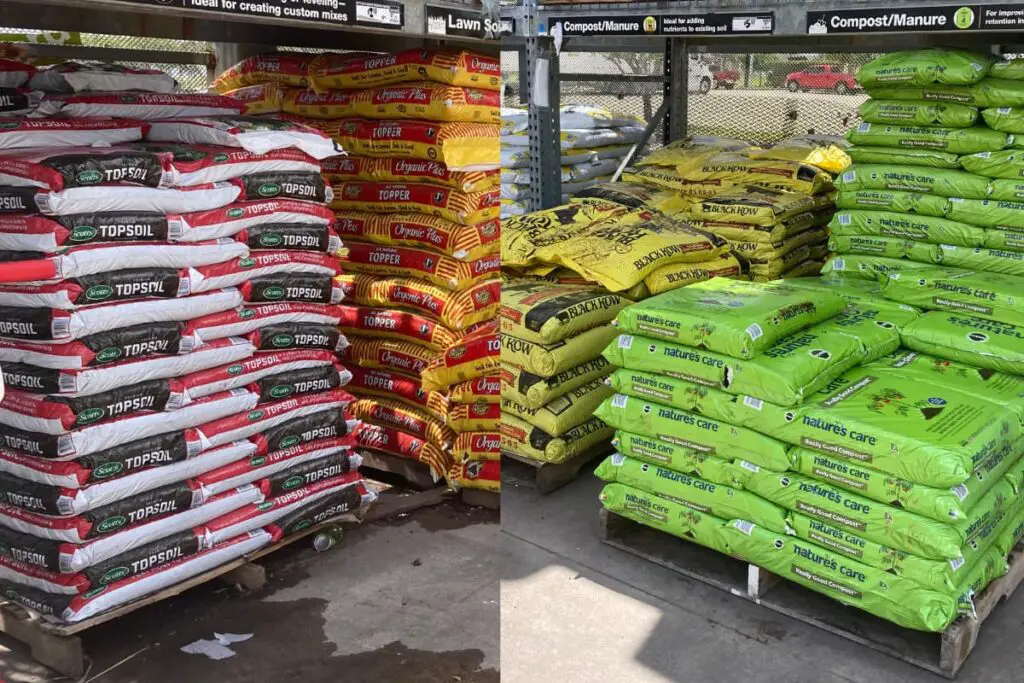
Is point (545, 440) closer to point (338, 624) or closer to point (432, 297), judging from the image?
point (432, 297)

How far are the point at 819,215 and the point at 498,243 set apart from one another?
94.3 inches

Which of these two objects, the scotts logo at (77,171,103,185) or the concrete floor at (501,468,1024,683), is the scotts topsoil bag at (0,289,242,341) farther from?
the concrete floor at (501,468,1024,683)

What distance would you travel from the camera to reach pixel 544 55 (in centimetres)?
582

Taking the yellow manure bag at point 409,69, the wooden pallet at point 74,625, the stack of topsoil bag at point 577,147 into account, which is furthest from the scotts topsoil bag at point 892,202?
the wooden pallet at point 74,625

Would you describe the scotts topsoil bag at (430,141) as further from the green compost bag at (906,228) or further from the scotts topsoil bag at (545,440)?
the green compost bag at (906,228)

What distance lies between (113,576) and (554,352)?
2166 mm

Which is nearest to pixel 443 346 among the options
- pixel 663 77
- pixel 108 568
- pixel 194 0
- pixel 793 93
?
pixel 108 568

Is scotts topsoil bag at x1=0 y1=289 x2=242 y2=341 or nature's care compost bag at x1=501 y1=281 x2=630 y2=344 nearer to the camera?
scotts topsoil bag at x1=0 y1=289 x2=242 y2=341

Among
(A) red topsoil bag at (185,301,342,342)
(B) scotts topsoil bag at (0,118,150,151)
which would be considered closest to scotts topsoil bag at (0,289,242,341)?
(A) red topsoil bag at (185,301,342,342)

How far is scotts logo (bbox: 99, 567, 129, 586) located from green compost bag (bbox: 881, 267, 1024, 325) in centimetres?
352

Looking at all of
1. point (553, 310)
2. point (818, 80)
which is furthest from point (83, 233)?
point (818, 80)

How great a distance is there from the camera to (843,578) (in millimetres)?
3545

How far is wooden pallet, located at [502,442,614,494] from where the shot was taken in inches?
190

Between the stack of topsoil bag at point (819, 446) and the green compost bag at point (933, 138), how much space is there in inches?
41.1
